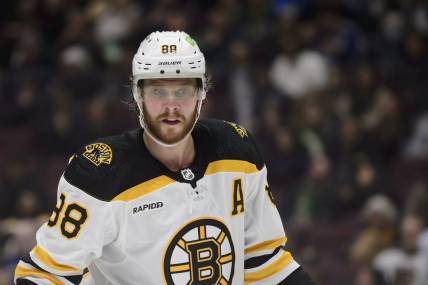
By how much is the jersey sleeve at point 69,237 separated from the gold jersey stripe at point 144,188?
0.07 meters

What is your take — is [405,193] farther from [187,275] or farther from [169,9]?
[187,275]

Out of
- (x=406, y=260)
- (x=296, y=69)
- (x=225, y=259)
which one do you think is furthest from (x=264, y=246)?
(x=296, y=69)

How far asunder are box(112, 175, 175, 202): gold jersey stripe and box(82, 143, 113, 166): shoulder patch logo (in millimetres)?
124

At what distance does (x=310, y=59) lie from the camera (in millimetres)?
10211

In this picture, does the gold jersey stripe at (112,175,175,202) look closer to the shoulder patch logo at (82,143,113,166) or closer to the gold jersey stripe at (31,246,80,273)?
the shoulder patch logo at (82,143,113,166)

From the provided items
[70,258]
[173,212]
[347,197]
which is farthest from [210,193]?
[347,197]

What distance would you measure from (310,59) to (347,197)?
6.32ft

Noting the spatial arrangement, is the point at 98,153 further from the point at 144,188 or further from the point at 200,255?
the point at 200,255

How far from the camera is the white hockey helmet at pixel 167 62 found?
3.42 m

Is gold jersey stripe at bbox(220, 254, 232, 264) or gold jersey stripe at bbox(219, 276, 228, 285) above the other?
gold jersey stripe at bbox(220, 254, 232, 264)

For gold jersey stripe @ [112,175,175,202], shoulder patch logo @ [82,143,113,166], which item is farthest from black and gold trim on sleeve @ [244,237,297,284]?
shoulder patch logo @ [82,143,113,166]

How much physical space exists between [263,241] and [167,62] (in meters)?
0.79

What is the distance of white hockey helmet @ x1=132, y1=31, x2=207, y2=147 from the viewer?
3422mm

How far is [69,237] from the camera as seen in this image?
10.9 ft
